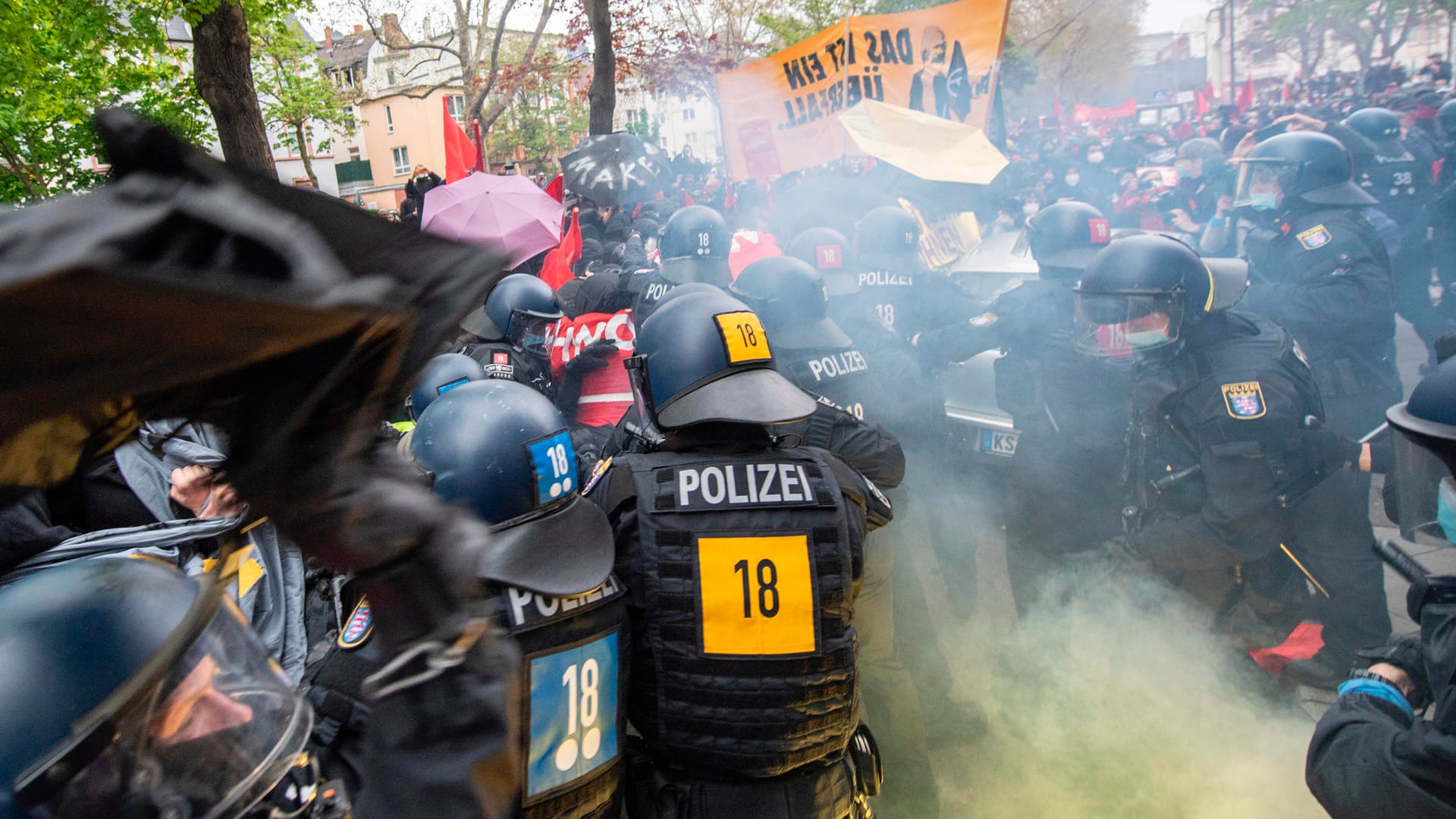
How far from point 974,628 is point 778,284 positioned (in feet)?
7.66

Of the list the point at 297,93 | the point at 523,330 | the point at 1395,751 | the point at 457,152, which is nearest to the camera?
the point at 1395,751

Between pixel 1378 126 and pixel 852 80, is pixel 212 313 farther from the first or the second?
pixel 1378 126

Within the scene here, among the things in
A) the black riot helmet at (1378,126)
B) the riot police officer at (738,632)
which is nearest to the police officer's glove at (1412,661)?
the riot police officer at (738,632)

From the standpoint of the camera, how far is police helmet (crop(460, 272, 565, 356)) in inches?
205

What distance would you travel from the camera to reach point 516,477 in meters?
2.19

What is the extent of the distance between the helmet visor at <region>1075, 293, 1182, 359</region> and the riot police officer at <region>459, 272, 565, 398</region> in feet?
10.3

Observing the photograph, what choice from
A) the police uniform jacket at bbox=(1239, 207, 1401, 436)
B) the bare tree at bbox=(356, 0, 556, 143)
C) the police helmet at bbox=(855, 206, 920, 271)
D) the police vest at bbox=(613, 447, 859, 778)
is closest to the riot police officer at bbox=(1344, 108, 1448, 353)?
the police uniform jacket at bbox=(1239, 207, 1401, 436)

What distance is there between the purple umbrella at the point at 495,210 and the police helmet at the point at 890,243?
2.73 metres

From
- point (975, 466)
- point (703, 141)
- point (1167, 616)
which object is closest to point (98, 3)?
point (975, 466)

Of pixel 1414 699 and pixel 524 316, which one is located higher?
pixel 524 316

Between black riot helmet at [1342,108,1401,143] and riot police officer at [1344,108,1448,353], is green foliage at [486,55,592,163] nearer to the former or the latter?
black riot helmet at [1342,108,1401,143]

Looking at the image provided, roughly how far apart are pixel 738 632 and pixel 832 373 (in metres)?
2.25

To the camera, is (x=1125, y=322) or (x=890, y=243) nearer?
(x=1125, y=322)

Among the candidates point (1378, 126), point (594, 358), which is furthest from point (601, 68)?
point (1378, 126)
